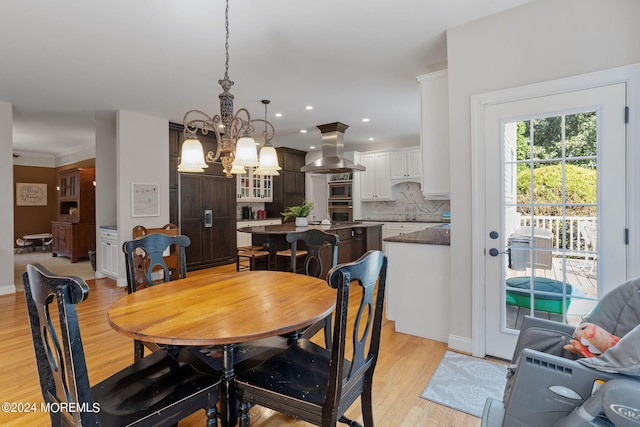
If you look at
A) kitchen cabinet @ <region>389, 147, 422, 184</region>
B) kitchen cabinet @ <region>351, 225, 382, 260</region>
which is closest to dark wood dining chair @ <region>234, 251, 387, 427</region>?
kitchen cabinet @ <region>351, 225, 382, 260</region>

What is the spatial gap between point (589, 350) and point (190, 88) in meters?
4.32

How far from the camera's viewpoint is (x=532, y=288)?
2346mm

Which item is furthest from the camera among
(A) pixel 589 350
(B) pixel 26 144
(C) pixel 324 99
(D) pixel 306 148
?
(D) pixel 306 148

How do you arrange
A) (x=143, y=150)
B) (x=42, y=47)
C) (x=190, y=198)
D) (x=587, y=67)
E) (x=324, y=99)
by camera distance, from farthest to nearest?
(x=190, y=198), (x=143, y=150), (x=324, y=99), (x=42, y=47), (x=587, y=67)

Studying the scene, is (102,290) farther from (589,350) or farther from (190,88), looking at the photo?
(589,350)

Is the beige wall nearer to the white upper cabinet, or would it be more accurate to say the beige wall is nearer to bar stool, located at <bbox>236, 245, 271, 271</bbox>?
bar stool, located at <bbox>236, 245, 271, 271</bbox>

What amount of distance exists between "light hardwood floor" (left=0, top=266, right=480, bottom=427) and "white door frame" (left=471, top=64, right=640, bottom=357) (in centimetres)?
Result: 55

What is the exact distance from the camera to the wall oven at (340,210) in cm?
781

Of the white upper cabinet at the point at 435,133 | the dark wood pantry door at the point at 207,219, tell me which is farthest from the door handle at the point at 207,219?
the white upper cabinet at the point at 435,133

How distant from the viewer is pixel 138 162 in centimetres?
502

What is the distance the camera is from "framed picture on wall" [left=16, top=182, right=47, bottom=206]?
341 inches

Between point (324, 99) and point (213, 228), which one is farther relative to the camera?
point (213, 228)

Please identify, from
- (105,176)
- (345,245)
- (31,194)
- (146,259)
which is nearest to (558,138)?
(146,259)

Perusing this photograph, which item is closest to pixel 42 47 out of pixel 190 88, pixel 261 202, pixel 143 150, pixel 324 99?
pixel 190 88
